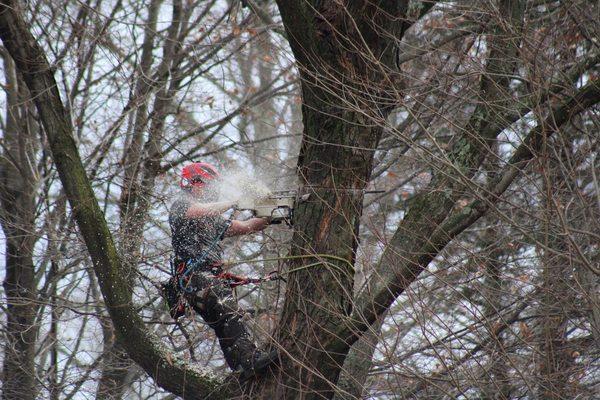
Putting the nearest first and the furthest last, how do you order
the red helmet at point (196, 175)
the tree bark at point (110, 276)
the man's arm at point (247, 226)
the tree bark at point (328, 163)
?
1. the tree bark at point (328, 163)
2. the tree bark at point (110, 276)
3. the man's arm at point (247, 226)
4. the red helmet at point (196, 175)

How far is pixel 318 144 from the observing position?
4.88 metres

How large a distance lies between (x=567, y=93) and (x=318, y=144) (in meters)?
1.61

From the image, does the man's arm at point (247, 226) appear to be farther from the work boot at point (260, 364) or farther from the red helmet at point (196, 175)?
the work boot at point (260, 364)

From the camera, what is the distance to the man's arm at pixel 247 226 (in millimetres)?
5609

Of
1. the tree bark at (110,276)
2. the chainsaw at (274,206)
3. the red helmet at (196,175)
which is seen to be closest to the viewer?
the tree bark at (110,276)

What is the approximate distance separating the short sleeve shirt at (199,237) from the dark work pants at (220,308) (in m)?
0.15

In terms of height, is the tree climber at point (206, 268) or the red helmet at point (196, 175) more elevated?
the red helmet at point (196, 175)

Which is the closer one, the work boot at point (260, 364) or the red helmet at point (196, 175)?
the work boot at point (260, 364)

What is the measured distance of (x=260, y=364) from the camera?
481 cm

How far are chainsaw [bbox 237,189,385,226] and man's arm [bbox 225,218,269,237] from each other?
49 millimetres

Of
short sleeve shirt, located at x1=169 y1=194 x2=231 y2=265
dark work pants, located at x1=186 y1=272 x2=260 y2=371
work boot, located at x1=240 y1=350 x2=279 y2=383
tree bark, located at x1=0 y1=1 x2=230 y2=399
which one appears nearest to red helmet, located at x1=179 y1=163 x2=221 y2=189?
short sleeve shirt, located at x1=169 y1=194 x2=231 y2=265

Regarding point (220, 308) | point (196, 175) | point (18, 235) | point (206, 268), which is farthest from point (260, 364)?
point (18, 235)

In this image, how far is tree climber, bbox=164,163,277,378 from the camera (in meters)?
5.50

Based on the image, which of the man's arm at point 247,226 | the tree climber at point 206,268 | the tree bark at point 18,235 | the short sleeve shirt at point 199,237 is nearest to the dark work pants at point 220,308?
the tree climber at point 206,268
